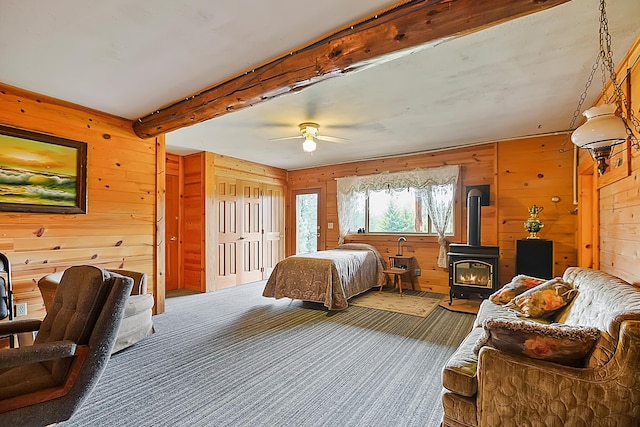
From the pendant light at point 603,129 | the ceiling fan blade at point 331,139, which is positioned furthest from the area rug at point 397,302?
the pendant light at point 603,129

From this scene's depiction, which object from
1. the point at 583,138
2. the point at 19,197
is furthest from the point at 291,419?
the point at 19,197

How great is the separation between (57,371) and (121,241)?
2.52m

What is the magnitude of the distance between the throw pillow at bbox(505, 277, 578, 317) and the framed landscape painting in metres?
4.40

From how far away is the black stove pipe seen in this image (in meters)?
4.55

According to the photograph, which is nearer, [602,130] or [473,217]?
[602,130]

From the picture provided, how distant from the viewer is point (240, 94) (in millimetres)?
2713

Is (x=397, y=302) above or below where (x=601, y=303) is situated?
below

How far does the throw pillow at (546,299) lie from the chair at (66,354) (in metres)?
2.80

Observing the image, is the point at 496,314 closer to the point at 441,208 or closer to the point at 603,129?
the point at 603,129

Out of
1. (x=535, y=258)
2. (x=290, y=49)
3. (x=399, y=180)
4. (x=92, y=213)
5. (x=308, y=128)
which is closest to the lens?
(x=290, y=49)

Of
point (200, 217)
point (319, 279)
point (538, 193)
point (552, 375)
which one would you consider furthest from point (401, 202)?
point (552, 375)

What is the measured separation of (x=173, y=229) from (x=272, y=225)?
2.05 metres

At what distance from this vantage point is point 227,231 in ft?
19.4

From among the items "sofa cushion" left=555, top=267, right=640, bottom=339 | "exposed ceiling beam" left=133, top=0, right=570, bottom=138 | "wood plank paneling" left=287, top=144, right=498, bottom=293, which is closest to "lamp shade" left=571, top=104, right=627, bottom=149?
"exposed ceiling beam" left=133, top=0, right=570, bottom=138
